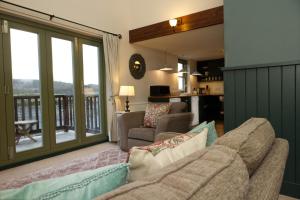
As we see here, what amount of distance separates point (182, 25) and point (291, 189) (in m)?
3.20

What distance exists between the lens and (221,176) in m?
0.58

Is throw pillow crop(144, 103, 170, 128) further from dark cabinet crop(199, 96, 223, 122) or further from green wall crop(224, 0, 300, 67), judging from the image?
dark cabinet crop(199, 96, 223, 122)

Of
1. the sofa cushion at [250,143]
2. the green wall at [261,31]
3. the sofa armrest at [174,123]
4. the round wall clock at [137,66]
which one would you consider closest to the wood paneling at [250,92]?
the green wall at [261,31]

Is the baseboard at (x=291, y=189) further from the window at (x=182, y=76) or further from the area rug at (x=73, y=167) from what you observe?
the window at (x=182, y=76)

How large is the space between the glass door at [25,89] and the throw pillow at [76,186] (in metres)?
3.06

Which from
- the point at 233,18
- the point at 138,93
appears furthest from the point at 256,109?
the point at 138,93

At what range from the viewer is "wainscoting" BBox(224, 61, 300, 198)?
2.00 metres

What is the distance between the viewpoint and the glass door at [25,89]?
3006 mm

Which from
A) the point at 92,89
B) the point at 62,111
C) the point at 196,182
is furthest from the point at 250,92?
the point at 62,111

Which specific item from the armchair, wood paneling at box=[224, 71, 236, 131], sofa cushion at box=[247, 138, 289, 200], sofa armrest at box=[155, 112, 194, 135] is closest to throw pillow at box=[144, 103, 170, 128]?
the armchair

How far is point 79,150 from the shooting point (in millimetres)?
3799

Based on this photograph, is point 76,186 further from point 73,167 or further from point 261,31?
point 73,167

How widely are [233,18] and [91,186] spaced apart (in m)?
2.37

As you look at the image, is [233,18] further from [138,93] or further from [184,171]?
[138,93]
